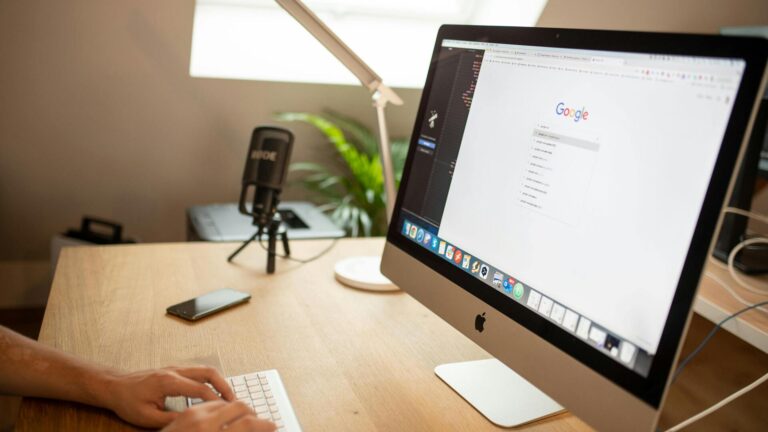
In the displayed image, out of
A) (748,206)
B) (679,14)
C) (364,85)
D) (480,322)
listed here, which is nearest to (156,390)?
(480,322)

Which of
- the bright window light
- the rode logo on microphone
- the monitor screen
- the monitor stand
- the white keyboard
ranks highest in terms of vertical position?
the bright window light

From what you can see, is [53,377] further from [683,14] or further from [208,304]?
[683,14]

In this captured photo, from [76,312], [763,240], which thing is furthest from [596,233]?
[76,312]

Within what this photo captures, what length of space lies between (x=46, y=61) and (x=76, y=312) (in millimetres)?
1367

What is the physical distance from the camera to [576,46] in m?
0.85

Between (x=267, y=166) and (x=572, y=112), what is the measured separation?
0.75 metres

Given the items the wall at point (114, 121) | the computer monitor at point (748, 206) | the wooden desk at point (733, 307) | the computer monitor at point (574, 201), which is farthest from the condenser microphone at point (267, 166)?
the wall at point (114, 121)

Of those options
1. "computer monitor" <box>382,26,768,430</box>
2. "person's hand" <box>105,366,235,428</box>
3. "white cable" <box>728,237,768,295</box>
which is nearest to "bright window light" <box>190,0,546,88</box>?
"white cable" <box>728,237,768,295</box>

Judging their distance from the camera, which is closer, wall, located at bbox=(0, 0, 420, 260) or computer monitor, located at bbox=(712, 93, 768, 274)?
computer monitor, located at bbox=(712, 93, 768, 274)

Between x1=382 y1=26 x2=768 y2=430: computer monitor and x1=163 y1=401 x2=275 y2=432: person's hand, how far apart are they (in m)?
0.33

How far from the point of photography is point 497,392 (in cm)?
101

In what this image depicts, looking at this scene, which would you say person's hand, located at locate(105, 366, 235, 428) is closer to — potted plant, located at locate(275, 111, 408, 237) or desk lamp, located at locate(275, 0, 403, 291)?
desk lamp, located at locate(275, 0, 403, 291)

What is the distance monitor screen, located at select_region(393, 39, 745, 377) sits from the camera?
0.71 metres

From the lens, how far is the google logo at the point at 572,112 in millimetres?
825
